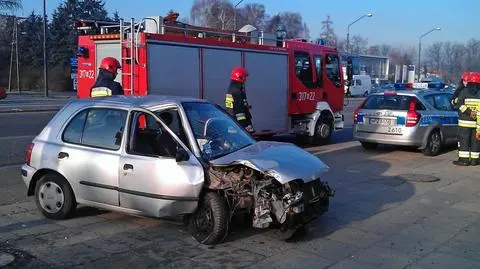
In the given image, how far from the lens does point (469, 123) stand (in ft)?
36.5

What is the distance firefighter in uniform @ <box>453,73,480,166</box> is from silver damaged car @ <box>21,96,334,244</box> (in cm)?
618

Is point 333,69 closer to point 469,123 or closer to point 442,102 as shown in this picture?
point 442,102

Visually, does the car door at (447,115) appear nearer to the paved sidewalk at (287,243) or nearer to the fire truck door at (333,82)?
the fire truck door at (333,82)

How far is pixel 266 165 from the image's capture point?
5383 mm

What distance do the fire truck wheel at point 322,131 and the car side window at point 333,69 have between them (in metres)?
1.16

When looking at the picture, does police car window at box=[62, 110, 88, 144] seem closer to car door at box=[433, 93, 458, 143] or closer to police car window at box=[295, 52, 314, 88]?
police car window at box=[295, 52, 314, 88]

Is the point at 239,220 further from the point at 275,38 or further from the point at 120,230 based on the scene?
the point at 275,38

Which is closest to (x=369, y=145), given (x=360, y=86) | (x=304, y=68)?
(x=304, y=68)

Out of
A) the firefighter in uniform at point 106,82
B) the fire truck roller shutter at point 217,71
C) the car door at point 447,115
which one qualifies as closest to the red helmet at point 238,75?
the firefighter in uniform at point 106,82

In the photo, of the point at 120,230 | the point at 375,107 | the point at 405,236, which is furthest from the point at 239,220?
the point at 375,107

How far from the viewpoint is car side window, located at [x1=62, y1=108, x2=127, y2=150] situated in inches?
234

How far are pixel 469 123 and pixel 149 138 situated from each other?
784cm

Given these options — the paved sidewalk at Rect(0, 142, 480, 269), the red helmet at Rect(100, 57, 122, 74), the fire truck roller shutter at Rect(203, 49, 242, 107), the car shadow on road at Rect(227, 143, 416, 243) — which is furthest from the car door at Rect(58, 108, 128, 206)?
the fire truck roller shutter at Rect(203, 49, 242, 107)

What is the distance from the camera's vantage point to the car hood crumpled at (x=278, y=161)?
534 centimetres
